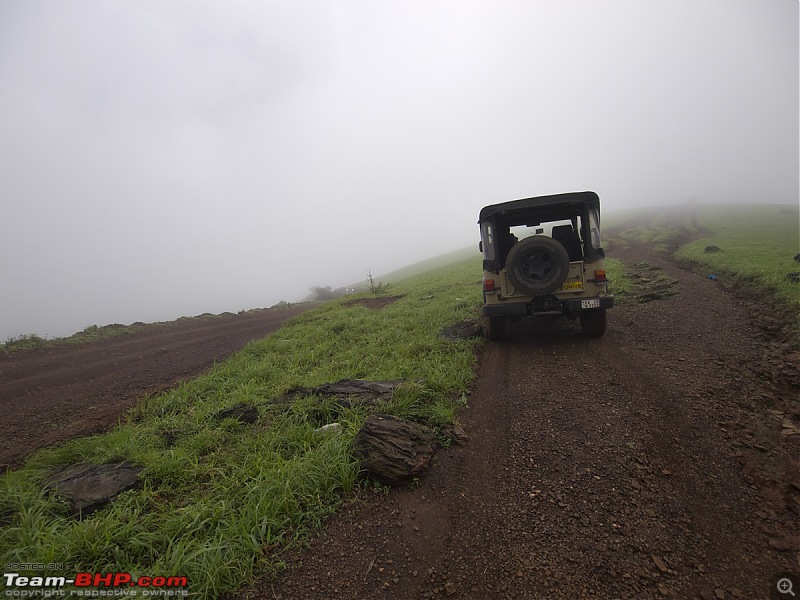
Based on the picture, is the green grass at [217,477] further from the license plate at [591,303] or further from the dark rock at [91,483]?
the license plate at [591,303]

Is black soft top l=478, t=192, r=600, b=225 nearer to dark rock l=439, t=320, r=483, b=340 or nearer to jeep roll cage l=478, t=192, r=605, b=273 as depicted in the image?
jeep roll cage l=478, t=192, r=605, b=273

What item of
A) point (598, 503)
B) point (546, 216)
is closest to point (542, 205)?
point (546, 216)

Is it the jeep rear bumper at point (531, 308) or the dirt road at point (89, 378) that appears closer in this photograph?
the dirt road at point (89, 378)

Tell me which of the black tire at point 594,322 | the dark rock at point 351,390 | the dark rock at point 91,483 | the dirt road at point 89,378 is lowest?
the black tire at point 594,322

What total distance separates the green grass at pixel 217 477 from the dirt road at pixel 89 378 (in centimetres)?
91

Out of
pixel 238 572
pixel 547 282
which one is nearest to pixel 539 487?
pixel 238 572

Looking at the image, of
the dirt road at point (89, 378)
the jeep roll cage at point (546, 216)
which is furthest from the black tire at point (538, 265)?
the dirt road at point (89, 378)

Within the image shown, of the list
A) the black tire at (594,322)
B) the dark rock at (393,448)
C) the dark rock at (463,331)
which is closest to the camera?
the dark rock at (393,448)

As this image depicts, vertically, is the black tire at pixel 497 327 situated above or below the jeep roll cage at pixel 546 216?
below

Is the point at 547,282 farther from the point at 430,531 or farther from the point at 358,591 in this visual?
the point at 358,591

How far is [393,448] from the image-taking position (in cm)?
390

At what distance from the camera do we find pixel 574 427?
434 centimetres

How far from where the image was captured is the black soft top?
25.1ft

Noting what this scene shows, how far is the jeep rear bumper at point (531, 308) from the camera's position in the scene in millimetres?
7320
